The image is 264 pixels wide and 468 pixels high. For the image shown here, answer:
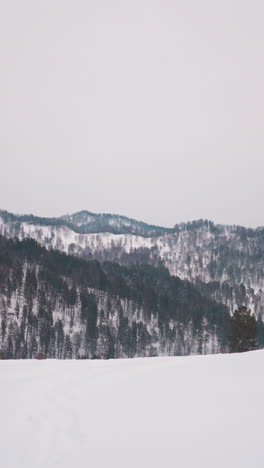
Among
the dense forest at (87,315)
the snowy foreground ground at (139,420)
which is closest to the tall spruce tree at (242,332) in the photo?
the snowy foreground ground at (139,420)

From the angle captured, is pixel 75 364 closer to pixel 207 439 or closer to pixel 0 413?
pixel 0 413

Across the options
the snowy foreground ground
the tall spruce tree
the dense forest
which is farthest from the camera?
the dense forest

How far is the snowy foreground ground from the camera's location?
7043 millimetres

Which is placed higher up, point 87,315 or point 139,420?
point 139,420

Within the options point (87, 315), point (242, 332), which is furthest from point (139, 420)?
point (87, 315)

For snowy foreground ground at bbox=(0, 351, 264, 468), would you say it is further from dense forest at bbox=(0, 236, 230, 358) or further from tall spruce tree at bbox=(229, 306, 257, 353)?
dense forest at bbox=(0, 236, 230, 358)

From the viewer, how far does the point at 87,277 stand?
177 metres

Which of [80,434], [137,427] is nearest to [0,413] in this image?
[80,434]

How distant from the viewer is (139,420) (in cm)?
899

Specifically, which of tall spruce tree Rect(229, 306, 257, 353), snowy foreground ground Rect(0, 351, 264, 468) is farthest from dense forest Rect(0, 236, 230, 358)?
snowy foreground ground Rect(0, 351, 264, 468)

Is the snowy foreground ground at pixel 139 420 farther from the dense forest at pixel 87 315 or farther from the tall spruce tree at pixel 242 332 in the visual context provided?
the dense forest at pixel 87 315

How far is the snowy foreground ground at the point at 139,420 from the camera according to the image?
23.1 ft

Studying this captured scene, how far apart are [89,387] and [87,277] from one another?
167 meters

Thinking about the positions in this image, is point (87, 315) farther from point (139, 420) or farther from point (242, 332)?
point (139, 420)
